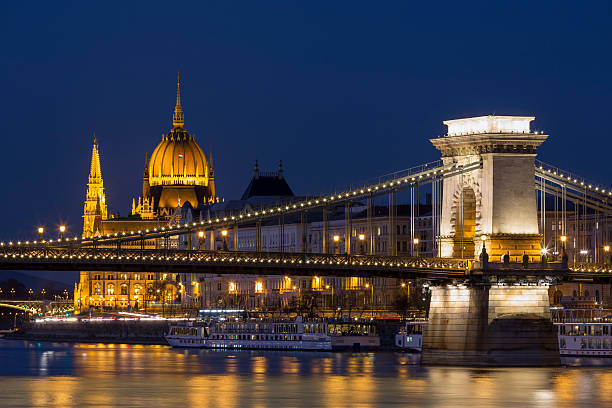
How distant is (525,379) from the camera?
3743 inches

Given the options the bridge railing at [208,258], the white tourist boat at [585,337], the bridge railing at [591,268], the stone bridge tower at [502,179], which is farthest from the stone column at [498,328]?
the white tourist boat at [585,337]

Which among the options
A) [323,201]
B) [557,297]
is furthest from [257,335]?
[323,201]

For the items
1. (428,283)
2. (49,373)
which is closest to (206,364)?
(49,373)

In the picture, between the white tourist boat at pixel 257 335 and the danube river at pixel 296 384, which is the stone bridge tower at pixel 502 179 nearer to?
the danube river at pixel 296 384

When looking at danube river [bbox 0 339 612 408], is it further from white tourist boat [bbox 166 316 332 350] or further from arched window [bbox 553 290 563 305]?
arched window [bbox 553 290 563 305]

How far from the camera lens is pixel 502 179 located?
103 m

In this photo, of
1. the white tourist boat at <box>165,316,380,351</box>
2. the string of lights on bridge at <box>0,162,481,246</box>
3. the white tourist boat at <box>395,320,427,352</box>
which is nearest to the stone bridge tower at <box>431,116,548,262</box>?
the string of lights on bridge at <box>0,162,481,246</box>

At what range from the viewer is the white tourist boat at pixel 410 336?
5492 inches

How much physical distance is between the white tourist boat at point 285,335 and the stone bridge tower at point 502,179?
42978 millimetres

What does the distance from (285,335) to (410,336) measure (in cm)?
1354

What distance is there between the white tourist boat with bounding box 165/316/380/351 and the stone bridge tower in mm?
42978

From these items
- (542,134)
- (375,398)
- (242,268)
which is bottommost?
(375,398)

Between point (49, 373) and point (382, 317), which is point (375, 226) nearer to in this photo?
point (382, 317)

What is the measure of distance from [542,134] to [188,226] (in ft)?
60.2
